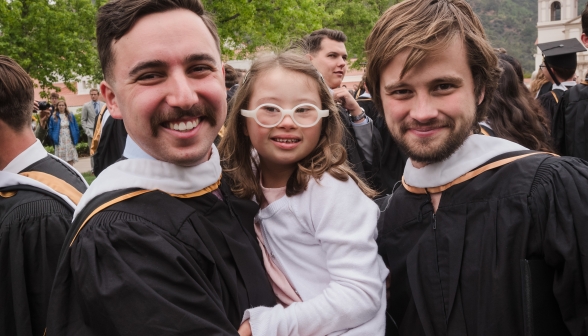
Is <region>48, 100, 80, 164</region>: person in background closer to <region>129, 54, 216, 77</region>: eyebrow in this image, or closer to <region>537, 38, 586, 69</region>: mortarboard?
<region>537, 38, 586, 69</region>: mortarboard

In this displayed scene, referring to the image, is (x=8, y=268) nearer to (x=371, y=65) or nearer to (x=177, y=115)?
(x=177, y=115)

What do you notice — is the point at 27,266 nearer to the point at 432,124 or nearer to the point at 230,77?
the point at 432,124

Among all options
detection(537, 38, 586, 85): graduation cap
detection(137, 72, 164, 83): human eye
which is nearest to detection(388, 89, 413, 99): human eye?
detection(137, 72, 164, 83): human eye

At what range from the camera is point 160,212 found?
1768 mm

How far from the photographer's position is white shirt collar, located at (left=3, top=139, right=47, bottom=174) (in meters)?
2.80

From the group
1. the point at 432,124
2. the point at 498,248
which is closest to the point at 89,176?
the point at 432,124

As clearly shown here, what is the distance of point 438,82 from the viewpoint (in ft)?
6.59

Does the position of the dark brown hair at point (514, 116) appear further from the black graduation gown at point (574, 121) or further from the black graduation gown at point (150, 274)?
the black graduation gown at point (150, 274)

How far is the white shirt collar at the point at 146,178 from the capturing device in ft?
6.03

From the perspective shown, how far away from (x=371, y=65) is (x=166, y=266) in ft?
4.00

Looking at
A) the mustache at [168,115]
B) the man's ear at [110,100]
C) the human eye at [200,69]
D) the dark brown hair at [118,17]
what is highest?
the dark brown hair at [118,17]

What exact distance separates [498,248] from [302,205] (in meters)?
0.79

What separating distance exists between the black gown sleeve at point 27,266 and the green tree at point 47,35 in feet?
50.0

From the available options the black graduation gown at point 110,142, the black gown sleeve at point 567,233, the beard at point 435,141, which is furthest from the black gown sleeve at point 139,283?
the black graduation gown at point 110,142
